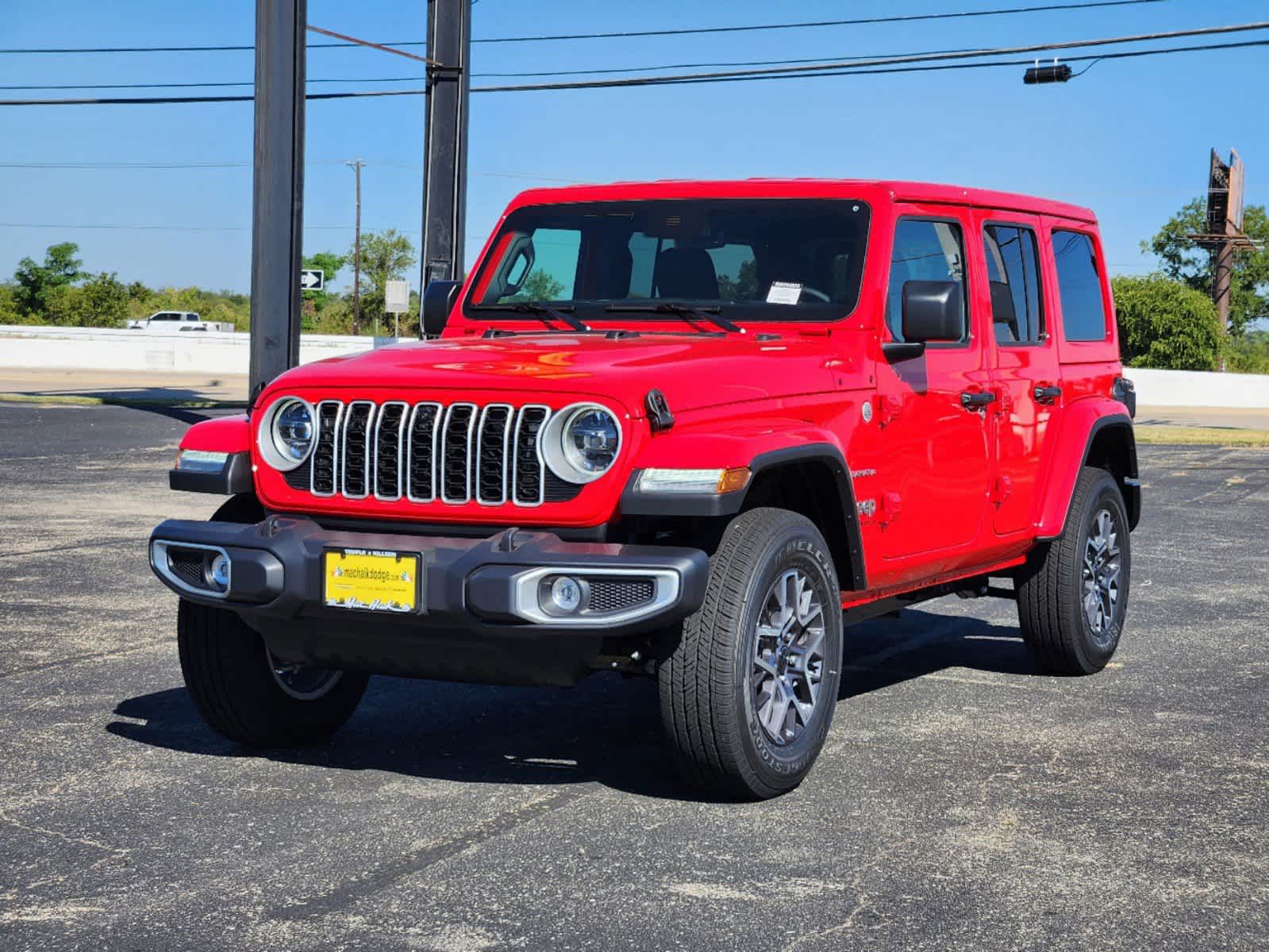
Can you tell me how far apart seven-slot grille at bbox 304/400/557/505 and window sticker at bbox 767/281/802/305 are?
1.53 meters

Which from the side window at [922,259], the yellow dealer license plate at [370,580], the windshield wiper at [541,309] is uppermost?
the side window at [922,259]

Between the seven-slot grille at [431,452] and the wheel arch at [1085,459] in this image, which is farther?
the wheel arch at [1085,459]

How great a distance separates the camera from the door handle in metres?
6.39

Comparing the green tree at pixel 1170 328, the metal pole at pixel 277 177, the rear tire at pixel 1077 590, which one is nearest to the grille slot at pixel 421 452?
the rear tire at pixel 1077 590

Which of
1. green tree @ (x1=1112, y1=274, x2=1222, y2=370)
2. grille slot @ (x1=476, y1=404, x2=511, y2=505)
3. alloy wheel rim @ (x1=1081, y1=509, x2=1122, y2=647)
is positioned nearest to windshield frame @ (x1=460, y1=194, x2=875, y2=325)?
grille slot @ (x1=476, y1=404, x2=511, y2=505)

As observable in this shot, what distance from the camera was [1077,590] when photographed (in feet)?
23.8

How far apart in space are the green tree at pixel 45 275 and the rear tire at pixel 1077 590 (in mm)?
93971

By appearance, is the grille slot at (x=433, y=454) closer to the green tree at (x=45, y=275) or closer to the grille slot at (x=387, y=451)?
the grille slot at (x=387, y=451)

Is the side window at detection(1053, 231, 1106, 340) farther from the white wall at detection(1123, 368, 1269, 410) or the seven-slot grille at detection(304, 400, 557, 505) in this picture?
the white wall at detection(1123, 368, 1269, 410)

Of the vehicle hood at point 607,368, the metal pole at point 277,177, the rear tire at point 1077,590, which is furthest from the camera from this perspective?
the metal pole at point 277,177

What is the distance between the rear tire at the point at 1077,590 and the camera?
724cm

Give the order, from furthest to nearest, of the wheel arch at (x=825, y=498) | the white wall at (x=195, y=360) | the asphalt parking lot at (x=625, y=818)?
the white wall at (x=195, y=360) < the wheel arch at (x=825, y=498) < the asphalt parking lot at (x=625, y=818)

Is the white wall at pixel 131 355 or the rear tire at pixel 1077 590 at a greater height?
the rear tire at pixel 1077 590

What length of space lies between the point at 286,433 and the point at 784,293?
6.26 feet
